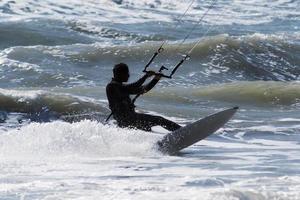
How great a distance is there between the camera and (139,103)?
17.4 m

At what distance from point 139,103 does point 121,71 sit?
19.8ft

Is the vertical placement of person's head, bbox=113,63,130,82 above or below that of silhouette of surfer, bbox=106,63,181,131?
above

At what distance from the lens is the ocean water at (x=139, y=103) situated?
28.8 feet

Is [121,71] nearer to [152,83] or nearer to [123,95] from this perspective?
[123,95]

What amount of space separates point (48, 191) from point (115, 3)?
29568 millimetres

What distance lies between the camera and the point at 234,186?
27.6 ft

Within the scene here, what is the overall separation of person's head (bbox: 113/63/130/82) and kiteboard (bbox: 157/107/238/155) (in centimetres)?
99

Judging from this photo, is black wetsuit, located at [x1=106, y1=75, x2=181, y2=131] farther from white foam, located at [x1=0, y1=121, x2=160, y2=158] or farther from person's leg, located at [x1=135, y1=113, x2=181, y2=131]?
white foam, located at [x1=0, y1=121, x2=160, y2=158]

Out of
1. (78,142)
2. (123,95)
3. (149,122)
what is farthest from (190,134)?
(78,142)

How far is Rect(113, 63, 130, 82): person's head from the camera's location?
11.3 m

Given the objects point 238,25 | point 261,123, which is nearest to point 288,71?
point 261,123

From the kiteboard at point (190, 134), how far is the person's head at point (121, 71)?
986mm

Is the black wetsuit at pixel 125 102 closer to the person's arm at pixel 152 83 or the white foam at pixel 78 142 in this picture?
the person's arm at pixel 152 83

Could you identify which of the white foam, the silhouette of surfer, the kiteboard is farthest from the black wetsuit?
the kiteboard
